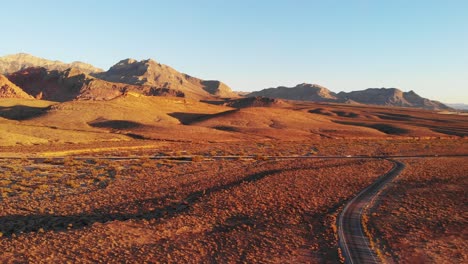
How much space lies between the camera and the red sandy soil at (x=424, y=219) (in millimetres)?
14359

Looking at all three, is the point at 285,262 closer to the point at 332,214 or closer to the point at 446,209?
the point at 332,214

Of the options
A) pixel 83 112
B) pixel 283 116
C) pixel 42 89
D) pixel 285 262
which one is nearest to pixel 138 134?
pixel 83 112

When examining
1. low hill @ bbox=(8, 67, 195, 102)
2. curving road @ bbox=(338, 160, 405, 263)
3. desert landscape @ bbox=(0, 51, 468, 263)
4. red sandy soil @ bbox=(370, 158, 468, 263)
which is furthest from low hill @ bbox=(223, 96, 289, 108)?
curving road @ bbox=(338, 160, 405, 263)

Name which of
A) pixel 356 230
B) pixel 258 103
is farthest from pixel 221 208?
pixel 258 103

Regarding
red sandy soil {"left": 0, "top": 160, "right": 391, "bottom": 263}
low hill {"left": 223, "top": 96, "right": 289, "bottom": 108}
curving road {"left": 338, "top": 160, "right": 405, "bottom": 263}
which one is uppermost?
low hill {"left": 223, "top": 96, "right": 289, "bottom": 108}

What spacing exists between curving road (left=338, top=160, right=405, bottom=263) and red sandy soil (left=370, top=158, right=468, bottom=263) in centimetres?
65

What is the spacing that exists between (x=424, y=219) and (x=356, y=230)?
4.31m

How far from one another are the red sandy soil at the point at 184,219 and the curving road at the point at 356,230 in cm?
44

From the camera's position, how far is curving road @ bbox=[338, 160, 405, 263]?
44.7 ft

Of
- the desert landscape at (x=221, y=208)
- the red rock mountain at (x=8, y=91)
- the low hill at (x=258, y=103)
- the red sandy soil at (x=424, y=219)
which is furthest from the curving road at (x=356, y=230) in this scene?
the low hill at (x=258, y=103)

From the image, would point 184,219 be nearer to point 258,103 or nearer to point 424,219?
point 424,219

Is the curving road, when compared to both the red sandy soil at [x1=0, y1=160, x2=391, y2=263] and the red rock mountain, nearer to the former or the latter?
the red sandy soil at [x1=0, y1=160, x2=391, y2=263]

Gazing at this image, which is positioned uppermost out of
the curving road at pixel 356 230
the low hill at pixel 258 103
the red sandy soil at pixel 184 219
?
the low hill at pixel 258 103

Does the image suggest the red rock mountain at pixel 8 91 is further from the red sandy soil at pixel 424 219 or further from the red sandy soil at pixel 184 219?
the red sandy soil at pixel 424 219
